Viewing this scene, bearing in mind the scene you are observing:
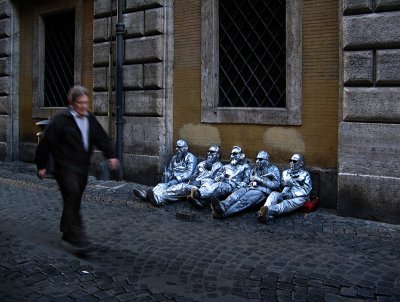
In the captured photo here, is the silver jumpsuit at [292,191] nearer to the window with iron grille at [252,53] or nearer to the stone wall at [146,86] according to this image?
the window with iron grille at [252,53]

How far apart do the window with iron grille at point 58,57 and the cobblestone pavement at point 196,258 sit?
512 centimetres

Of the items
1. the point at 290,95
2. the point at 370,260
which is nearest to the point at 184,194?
the point at 290,95

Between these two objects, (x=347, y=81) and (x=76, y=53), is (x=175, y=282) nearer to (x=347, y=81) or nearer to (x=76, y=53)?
(x=347, y=81)

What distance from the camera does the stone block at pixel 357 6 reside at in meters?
7.13

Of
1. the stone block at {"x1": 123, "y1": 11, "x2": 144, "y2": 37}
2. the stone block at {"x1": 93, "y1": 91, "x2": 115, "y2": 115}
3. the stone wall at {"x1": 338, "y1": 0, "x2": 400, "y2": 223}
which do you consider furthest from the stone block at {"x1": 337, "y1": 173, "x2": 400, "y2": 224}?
the stone block at {"x1": 93, "y1": 91, "x2": 115, "y2": 115}

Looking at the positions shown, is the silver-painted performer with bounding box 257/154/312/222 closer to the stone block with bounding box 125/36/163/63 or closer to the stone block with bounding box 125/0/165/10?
the stone block with bounding box 125/36/163/63

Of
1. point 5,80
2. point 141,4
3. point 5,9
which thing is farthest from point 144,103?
point 5,9

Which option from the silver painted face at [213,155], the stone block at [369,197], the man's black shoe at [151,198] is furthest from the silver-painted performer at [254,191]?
the man's black shoe at [151,198]

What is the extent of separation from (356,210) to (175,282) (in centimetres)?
342

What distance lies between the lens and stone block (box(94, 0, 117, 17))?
1067 cm

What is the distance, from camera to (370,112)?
7145 mm

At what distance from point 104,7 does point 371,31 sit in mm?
5789

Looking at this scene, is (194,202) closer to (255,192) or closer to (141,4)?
(255,192)

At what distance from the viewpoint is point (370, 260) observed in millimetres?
Result: 5473
